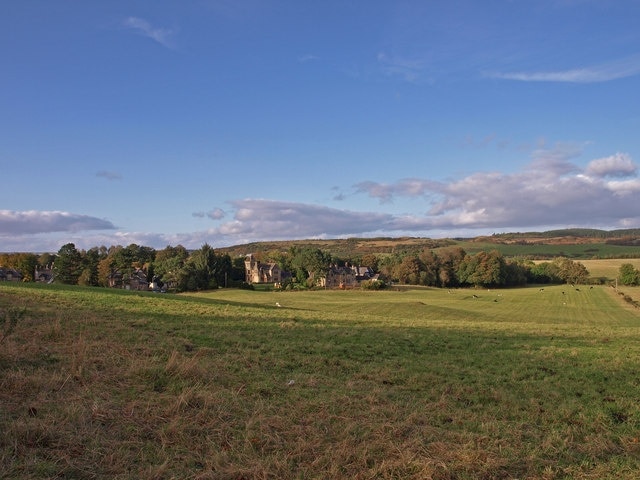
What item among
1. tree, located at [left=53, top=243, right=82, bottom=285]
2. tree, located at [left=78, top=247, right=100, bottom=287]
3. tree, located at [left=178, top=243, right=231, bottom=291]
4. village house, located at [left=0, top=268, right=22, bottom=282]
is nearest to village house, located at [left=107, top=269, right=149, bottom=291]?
tree, located at [left=78, top=247, right=100, bottom=287]

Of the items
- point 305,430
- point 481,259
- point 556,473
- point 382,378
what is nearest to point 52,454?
point 305,430

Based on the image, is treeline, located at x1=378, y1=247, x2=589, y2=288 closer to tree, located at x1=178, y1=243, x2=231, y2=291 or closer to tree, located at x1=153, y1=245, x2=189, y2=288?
tree, located at x1=178, y1=243, x2=231, y2=291

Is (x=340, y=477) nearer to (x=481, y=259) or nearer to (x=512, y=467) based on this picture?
(x=512, y=467)

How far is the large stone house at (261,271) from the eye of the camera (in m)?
136

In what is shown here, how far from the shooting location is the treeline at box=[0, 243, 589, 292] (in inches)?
3605

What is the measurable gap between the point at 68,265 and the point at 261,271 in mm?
59060

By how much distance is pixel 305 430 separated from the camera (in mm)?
6082

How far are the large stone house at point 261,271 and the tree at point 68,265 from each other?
174ft

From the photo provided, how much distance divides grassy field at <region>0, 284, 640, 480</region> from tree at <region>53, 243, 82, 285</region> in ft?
275

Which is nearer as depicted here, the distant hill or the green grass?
the green grass

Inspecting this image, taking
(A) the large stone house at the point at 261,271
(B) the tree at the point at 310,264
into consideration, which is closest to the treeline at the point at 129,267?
(B) the tree at the point at 310,264

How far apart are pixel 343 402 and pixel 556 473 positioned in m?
3.30

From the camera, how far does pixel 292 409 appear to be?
699cm

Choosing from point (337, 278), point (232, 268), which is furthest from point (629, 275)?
point (232, 268)
